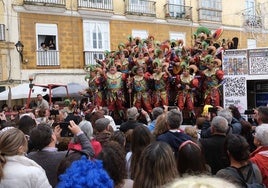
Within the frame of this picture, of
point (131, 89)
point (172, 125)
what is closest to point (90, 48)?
point (131, 89)

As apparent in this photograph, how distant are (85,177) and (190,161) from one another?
1451 millimetres

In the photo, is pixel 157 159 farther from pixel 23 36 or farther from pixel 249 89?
pixel 23 36

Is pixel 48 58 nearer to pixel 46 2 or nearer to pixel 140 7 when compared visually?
pixel 46 2

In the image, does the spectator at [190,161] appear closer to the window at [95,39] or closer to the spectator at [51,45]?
the spectator at [51,45]

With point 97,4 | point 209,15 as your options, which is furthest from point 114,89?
point 209,15

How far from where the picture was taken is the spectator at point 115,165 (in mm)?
3057

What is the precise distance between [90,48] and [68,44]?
52.5 inches

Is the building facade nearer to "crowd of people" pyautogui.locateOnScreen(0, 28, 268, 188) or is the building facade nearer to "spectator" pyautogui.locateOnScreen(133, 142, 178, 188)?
"crowd of people" pyautogui.locateOnScreen(0, 28, 268, 188)

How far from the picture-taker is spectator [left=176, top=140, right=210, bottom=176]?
3508 millimetres

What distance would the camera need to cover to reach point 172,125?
15.5ft

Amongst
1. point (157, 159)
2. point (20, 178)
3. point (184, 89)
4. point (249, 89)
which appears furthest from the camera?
point (249, 89)

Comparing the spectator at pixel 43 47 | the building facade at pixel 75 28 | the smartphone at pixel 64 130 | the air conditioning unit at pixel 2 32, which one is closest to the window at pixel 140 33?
the building facade at pixel 75 28

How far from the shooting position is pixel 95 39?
2194 cm

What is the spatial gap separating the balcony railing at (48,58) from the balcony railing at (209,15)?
403 inches
